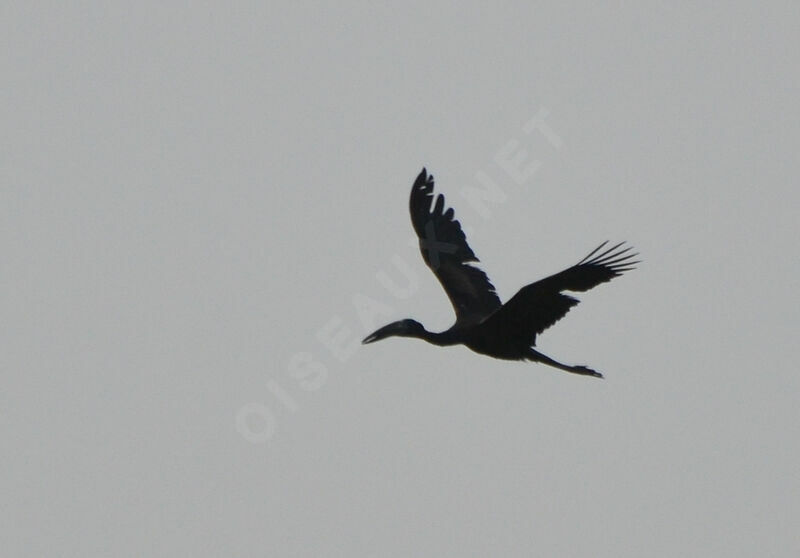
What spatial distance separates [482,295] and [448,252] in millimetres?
718

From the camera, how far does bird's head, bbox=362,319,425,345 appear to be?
19.7 metres

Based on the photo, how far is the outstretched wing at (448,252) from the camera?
20922 mm

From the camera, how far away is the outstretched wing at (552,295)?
684 inches

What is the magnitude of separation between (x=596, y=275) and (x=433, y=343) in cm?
292

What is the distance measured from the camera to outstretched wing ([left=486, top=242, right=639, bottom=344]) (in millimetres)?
17375

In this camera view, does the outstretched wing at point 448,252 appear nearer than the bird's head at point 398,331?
No

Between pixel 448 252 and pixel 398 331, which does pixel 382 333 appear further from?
pixel 448 252

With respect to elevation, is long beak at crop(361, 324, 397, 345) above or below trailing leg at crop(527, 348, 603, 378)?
above

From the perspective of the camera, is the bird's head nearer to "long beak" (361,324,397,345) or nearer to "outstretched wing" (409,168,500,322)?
"long beak" (361,324,397,345)

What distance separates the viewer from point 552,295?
1788cm

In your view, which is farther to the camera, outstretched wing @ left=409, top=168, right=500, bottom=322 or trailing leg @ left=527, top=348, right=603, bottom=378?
outstretched wing @ left=409, top=168, right=500, bottom=322

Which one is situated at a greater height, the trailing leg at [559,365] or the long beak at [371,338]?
the long beak at [371,338]

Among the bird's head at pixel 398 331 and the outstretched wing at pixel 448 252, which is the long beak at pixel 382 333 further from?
the outstretched wing at pixel 448 252

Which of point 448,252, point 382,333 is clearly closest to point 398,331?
point 382,333
